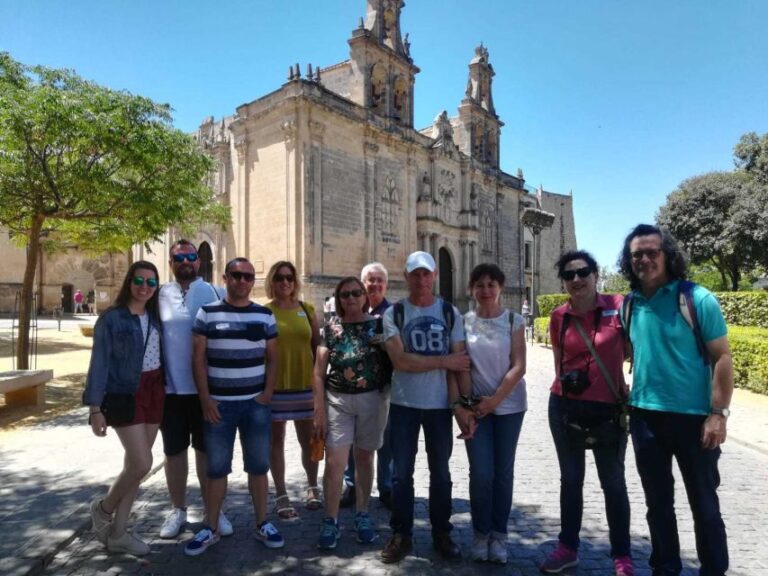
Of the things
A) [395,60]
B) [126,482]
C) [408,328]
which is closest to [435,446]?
[408,328]

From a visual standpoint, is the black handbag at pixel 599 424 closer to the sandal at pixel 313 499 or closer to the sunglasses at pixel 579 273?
the sunglasses at pixel 579 273

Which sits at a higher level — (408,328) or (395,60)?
(395,60)

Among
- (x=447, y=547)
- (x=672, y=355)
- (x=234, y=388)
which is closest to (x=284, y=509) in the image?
(x=234, y=388)

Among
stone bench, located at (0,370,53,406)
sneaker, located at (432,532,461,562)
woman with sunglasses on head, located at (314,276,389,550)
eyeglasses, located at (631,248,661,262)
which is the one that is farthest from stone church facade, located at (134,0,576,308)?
eyeglasses, located at (631,248,661,262)

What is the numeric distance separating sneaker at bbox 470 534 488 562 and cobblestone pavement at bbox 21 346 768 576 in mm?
57

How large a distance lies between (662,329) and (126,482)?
3.51 meters

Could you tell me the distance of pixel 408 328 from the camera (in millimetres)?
3432

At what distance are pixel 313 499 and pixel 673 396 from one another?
2.93 metres

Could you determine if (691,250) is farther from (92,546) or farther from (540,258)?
(92,546)

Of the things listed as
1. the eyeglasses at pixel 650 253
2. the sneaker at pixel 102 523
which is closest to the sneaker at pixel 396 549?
the sneaker at pixel 102 523

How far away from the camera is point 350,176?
75.6 ft

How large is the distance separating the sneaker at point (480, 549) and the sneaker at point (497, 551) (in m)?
0.03

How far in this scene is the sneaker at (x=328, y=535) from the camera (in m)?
3.51

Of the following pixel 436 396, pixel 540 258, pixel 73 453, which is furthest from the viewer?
pixel 540 258
